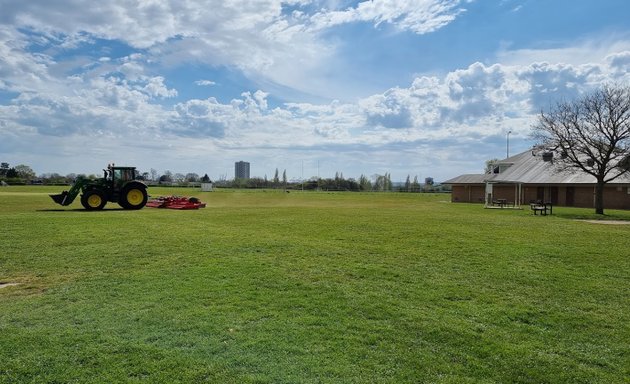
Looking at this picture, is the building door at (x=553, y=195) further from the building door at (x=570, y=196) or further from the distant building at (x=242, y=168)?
the distant building at (x=242, y=168)

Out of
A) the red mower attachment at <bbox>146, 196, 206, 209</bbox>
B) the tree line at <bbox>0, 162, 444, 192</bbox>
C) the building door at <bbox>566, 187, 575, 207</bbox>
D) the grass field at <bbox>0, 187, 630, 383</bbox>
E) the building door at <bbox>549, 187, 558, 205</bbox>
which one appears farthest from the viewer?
the tree line at <bbox>0, 162, 444, 192</bbox>

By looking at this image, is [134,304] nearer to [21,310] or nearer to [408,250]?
[21,310]

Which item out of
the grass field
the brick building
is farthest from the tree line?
the grass field

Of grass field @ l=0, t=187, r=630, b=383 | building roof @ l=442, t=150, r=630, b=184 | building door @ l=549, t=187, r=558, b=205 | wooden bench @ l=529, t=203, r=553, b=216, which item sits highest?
building roof @ l=442, t=150, r=630, b=184

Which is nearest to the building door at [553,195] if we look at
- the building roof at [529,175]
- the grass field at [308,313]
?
the building roof at [529,175]

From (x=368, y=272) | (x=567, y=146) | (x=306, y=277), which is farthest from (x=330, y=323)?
(x=567, y=146)

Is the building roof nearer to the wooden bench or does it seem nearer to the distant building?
the wooden bench

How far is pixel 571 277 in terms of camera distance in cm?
924

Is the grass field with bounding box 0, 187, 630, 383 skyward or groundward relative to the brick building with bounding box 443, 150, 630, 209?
groundward

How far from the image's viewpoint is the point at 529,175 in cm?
4884

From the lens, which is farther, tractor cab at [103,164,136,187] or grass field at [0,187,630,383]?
tractor cab at [103,164,136,187]

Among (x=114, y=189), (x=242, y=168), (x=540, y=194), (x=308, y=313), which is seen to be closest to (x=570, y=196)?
(x=540, y=194)

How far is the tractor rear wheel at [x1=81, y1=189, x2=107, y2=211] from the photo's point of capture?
25.5 meters

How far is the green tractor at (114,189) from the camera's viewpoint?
26.4m
